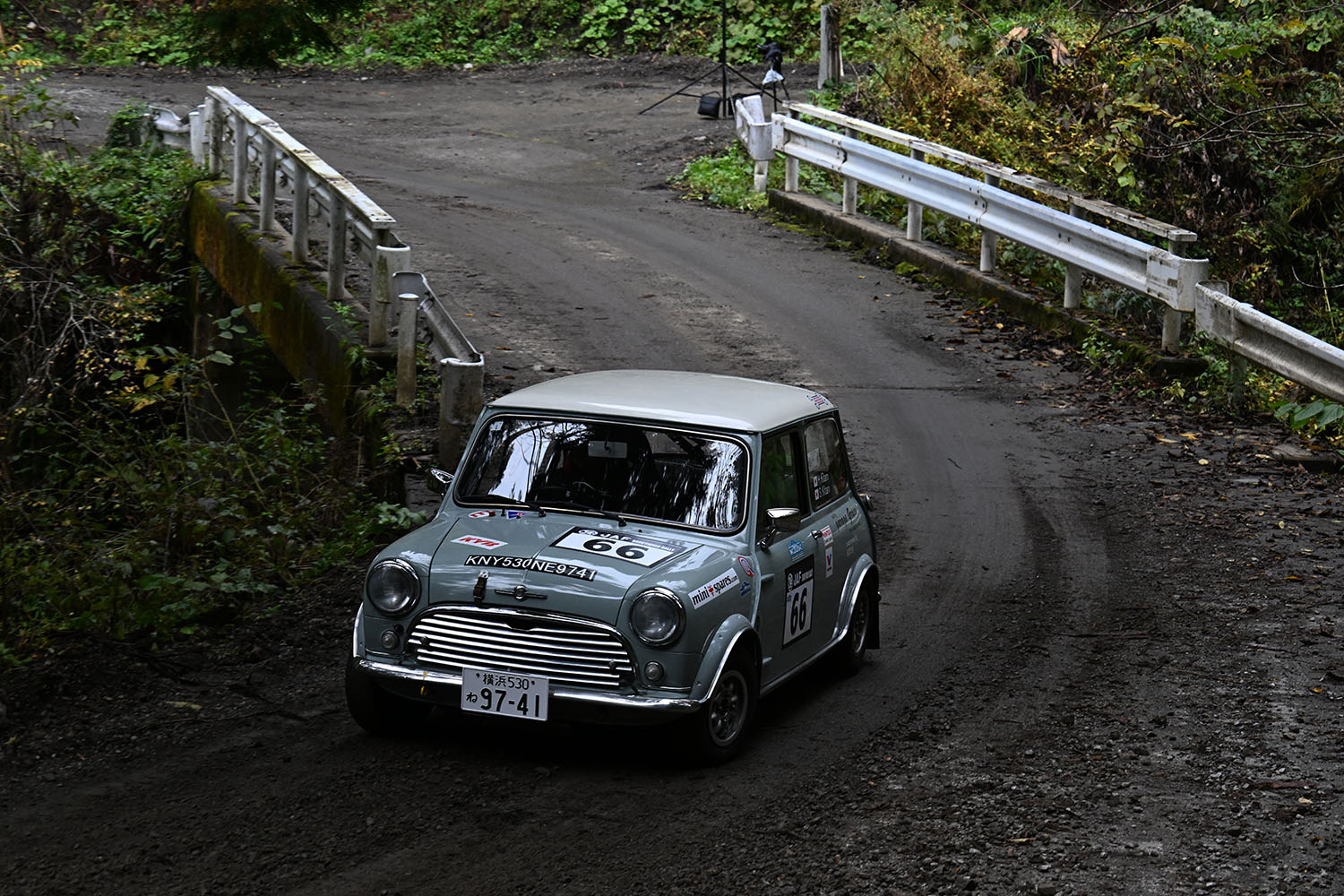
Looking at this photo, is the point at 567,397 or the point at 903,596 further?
the point at 903,596

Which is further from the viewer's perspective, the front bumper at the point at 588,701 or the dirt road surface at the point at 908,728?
the front bumper at the point at 588,701

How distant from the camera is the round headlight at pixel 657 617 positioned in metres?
6.00

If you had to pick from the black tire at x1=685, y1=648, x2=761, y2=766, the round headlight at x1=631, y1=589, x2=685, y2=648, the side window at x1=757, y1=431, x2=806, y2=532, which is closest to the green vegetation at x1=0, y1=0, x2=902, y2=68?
the side window at x1=757, y1=431, x2=806, y2=532

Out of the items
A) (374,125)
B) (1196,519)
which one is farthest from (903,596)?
(374,125)

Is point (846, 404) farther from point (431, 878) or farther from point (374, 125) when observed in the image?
point (374, 125)

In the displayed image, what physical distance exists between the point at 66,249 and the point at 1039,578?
1079cm

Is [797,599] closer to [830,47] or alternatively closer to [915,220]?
[915,220]

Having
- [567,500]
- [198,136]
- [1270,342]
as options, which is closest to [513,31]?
[198,136]

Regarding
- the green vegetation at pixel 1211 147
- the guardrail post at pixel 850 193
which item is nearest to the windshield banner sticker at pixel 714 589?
the green vegetation at pixel 1211 147

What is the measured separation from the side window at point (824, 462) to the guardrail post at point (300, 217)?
7.06 m

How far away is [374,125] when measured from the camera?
24.6 meters

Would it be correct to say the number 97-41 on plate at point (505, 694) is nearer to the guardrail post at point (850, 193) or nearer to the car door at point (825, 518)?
the car door at point (825, 518)

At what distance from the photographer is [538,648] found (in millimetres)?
6062

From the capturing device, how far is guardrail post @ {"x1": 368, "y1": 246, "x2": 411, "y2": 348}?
10859mm
